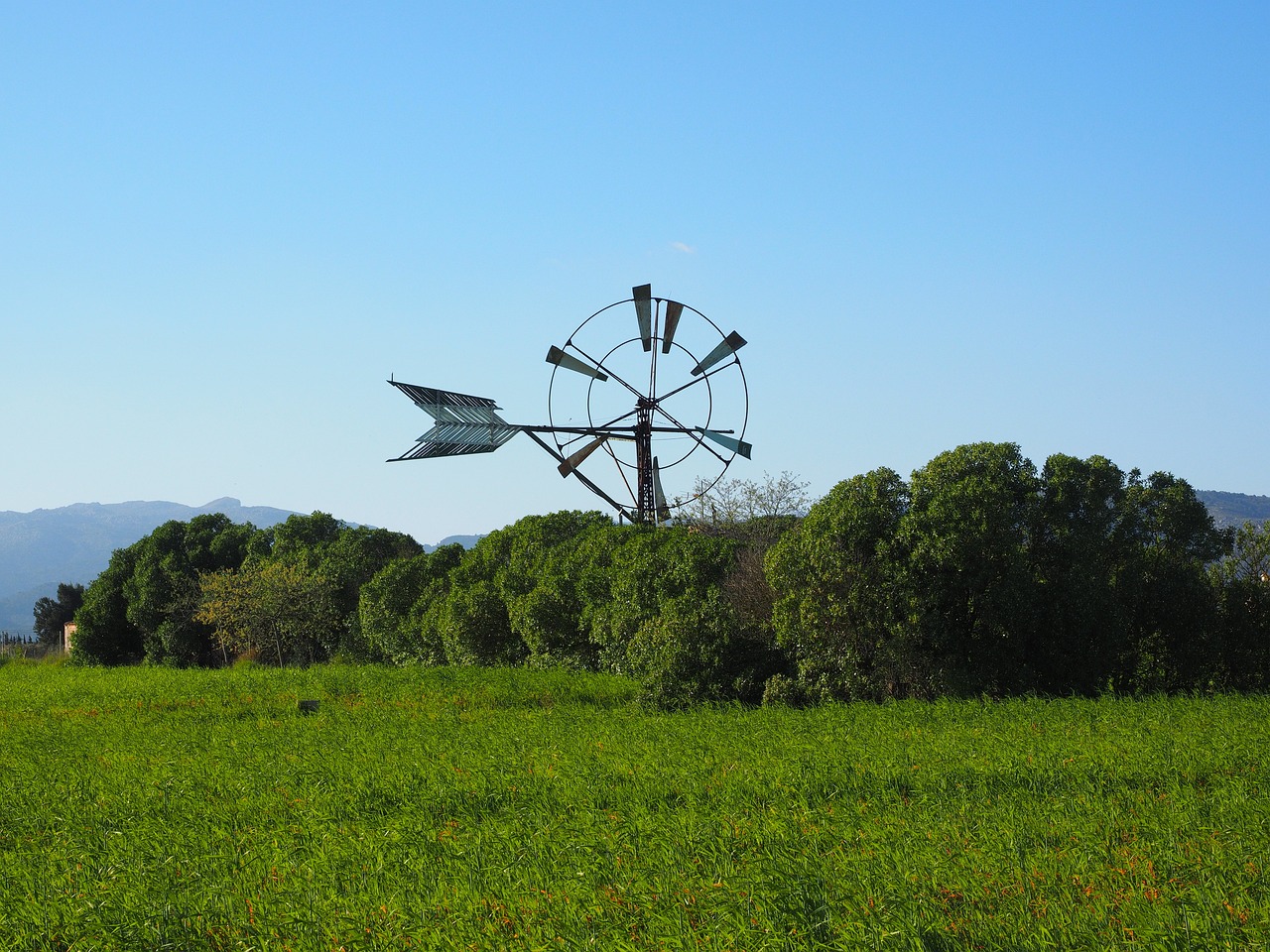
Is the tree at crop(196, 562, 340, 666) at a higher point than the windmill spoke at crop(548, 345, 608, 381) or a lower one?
lower

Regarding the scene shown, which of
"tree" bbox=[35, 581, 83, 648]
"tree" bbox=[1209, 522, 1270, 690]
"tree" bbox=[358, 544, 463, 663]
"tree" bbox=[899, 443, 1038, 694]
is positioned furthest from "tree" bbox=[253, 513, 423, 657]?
"tree" bbox=[35, 581, 83, 648]

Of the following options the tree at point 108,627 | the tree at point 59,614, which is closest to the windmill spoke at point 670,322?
the tree at point 108,627

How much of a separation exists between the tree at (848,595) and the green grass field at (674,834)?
198 cm

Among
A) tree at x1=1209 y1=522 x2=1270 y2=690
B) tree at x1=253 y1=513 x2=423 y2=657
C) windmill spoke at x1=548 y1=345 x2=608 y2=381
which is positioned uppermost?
windmill spoke at x1=548 y1=345 x2=608 y2=381

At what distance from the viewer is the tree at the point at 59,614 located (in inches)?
2442

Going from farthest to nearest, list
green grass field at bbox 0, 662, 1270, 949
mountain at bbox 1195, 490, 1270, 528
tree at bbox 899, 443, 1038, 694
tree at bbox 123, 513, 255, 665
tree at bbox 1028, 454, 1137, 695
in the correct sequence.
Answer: mountain at bbox 1195, 490, 1270, 528
tree at bbox 123, 513, 255, 665
tree at bbox 1028, 454, 1137, 695
tree at bbox 899, 443, 1038, 694
green grass field at bbox 0, 662, 1270, 949

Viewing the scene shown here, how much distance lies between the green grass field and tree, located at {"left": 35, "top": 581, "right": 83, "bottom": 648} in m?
53.4

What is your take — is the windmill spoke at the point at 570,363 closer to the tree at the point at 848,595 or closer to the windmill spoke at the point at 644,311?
Answer: the windmill spoke at the point at 644,311

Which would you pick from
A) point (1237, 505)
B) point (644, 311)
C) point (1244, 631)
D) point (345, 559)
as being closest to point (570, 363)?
point (644, 311)

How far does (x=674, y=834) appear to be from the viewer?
7.68 meters

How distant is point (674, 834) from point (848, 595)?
9.73m

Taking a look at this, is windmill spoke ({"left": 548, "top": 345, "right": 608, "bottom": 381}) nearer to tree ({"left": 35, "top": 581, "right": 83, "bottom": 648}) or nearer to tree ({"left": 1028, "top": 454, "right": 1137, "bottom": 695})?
tree ({"left": 1028, "top": 454, "right": 1137, "bottom": 695})

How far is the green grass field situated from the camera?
5844 mm

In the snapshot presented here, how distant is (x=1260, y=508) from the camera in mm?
107250
